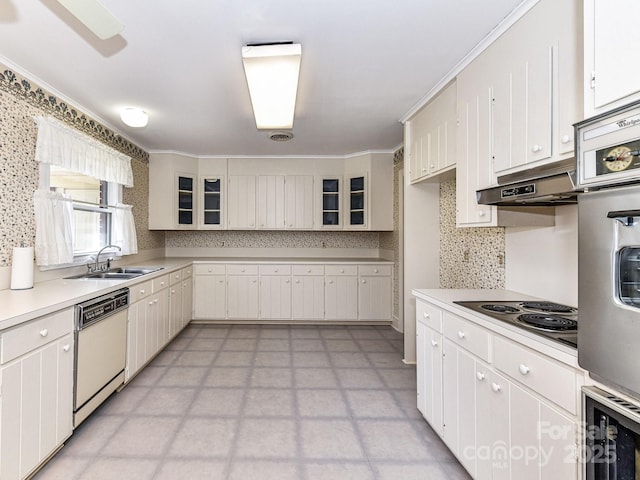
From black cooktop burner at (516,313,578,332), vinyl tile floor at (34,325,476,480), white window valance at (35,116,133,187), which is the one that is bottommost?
vinyl tile floor at (34,325,476,480)

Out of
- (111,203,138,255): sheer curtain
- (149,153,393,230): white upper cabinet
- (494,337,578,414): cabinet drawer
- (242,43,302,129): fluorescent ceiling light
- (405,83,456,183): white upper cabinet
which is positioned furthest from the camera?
(149,153,393,230): white upper cabinet

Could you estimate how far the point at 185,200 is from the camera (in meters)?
4.60

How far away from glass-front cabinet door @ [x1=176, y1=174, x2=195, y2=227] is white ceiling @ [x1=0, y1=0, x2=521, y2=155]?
136 centimetres

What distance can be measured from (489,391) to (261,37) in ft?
7.43

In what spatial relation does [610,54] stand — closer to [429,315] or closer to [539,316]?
[539,316]

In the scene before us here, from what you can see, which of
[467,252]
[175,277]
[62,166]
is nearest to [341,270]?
[467,252]

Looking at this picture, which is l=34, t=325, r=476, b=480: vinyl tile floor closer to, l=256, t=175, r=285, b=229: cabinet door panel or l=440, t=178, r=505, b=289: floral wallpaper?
l=440, t=178, r=505, b=289: floral wallpaper

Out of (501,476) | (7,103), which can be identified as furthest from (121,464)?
(7,103)

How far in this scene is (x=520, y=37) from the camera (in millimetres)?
1635

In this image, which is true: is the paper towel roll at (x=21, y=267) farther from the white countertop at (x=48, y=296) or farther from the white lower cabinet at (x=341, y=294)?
the white lower cabinet at (x=341, y=294)

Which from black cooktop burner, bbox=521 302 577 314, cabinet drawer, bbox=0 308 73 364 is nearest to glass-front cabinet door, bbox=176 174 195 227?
cabinet drawer, bbox=0 308 73 364

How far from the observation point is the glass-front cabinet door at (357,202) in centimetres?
453

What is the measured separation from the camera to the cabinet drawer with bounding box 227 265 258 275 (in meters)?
4.47

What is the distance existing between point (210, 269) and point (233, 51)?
312 centimetres
